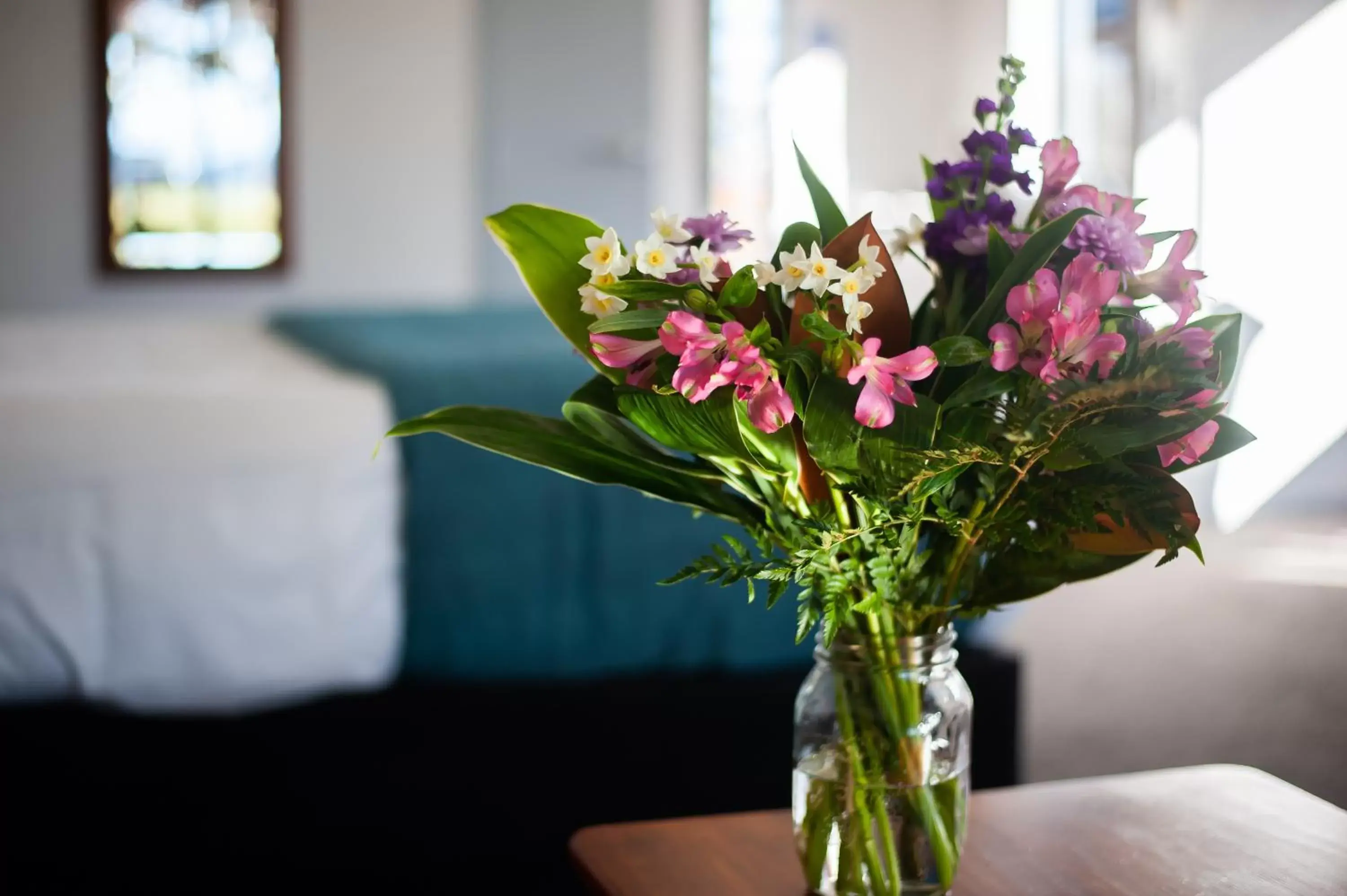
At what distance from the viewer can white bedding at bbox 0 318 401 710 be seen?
155 cm

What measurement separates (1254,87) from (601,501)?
10.2 ft

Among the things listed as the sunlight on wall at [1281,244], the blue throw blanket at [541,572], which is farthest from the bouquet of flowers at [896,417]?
the sunlight on wall at [1281,244]

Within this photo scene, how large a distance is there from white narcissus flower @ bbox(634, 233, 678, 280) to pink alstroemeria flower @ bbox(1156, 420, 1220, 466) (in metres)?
0.27

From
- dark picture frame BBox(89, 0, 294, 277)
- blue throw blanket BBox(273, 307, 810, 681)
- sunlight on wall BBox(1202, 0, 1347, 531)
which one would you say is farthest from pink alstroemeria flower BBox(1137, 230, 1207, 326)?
dark picture frame BBox(89, 0, 294, 277)

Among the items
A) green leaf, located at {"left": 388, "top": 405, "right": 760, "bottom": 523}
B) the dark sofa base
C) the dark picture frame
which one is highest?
the dark picture frame

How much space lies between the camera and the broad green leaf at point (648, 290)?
0.66 m

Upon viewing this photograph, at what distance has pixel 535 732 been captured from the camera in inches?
64.9

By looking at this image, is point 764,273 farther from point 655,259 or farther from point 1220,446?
point 1220,446

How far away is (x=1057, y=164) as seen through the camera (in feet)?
2.41

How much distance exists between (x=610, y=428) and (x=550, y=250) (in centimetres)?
11

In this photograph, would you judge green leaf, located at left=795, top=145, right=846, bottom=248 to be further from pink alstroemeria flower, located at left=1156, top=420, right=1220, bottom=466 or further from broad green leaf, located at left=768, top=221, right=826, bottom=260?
pink alstroemeria flower, located at left=1156, top=420, right=1220, bottom=466

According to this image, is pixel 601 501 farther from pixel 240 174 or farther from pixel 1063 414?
pixel 240 174

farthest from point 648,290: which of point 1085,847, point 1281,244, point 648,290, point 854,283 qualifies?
point 1281,244

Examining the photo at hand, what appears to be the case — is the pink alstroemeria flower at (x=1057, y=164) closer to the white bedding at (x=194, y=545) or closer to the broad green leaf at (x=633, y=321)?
the broad green leaf at (x=633, y=321)
